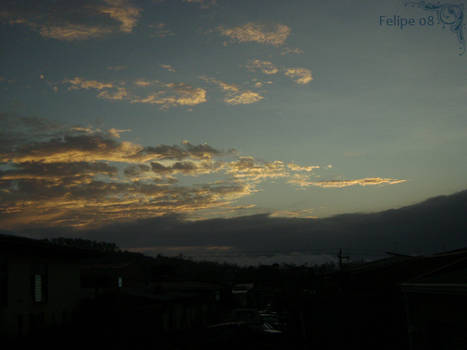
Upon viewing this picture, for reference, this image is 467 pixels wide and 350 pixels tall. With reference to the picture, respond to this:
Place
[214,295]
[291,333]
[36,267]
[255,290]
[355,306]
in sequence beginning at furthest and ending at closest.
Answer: [255,290] < [214,295] < [291,333] < [355,306] < [36,267]

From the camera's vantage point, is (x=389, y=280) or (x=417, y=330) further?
(x=389, y=280)

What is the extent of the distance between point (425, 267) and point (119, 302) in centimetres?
1522

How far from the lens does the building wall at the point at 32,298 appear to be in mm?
14961

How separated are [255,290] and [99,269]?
95.1 ft

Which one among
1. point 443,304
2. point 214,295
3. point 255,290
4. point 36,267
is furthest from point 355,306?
point 255,290

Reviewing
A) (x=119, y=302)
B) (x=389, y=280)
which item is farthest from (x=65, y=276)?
(x=389, y=280)

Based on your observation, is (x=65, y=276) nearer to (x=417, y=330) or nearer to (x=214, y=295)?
(x=417, y=330)

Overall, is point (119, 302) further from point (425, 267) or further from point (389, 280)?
point (425, 267)

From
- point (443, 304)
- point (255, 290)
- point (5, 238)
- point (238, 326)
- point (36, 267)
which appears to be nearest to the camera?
point (443, 304)

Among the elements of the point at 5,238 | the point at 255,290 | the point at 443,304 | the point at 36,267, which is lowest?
the point at 255,290

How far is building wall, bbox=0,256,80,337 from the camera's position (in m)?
15.0

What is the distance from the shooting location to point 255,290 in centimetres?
6606

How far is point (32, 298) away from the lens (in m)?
16.2

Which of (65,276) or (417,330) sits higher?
(65,276)
